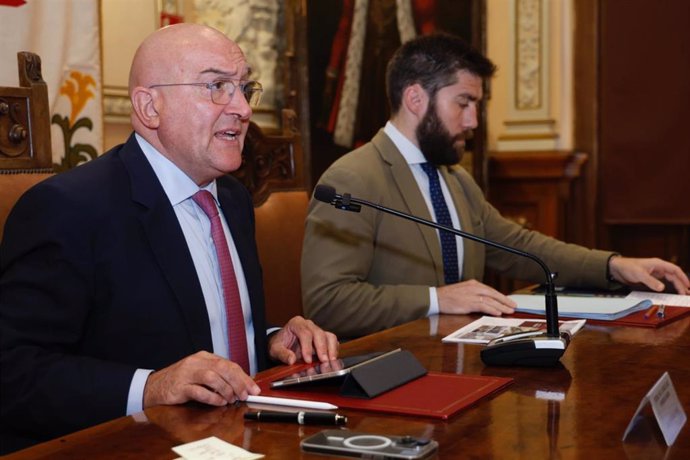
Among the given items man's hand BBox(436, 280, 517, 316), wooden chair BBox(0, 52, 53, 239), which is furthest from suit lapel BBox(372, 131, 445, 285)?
wooden chair BBox(0, 52, 53, 239)

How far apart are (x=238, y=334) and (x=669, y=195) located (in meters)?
4.44

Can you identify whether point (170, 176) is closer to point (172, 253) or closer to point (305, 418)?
point (172, 253)

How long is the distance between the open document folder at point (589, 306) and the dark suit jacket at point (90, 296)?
989 millimetres

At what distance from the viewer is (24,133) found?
2.11 meters

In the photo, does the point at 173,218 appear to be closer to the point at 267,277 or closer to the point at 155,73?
the point at 155,73

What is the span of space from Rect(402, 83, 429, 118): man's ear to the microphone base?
1.58m

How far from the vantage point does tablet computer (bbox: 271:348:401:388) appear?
1.56m

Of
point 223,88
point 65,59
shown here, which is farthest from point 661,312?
point 65,59

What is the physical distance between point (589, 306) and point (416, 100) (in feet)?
3.66

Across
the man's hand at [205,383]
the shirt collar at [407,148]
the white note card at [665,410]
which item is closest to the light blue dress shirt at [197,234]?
the man's hand at [205,383]

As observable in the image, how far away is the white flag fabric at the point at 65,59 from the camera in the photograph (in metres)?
2.78

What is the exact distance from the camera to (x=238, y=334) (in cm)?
203

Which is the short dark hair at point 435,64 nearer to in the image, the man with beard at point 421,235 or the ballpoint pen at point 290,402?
the man with beard at point 421,235

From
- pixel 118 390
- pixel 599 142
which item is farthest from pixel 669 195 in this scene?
pixel 118 390
